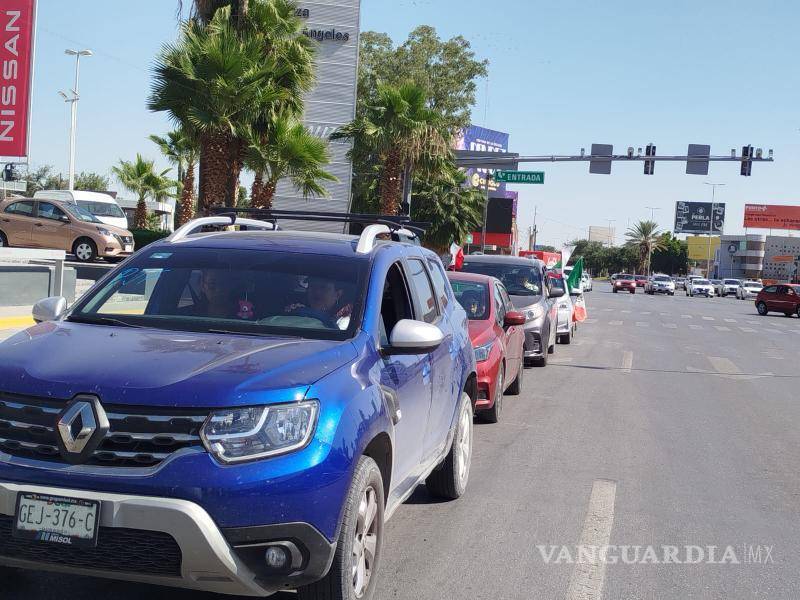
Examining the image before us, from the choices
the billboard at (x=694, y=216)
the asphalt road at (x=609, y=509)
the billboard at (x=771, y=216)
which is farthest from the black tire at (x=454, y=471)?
the billboard at (x=771, y=216)

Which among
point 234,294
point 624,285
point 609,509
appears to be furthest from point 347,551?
point 624,285

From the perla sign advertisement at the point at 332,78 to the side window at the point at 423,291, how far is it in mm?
39721

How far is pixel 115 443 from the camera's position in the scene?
11.2ft

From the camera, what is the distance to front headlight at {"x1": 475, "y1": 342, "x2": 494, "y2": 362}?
9.14 meters

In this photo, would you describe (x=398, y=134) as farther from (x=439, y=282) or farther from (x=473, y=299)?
(x=439, y=282)

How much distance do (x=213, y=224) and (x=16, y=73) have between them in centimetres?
1157

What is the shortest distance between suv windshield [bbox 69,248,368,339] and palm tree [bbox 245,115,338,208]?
18333 millimetres

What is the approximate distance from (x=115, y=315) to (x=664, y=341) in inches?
833

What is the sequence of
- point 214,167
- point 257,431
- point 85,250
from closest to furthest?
point 257,431
point 214,167
point 85,250

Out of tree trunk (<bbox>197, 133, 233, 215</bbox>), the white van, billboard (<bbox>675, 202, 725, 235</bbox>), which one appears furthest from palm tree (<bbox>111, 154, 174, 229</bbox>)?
billboard (<bbox>675, 202, 725, 235</bbox>)

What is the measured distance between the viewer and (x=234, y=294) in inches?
187

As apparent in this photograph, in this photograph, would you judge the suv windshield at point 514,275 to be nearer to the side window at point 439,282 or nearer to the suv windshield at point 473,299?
the suv windshield at point 473,299

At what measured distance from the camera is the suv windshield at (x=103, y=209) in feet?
107

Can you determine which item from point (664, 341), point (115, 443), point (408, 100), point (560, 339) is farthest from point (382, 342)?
point (408, 100)
